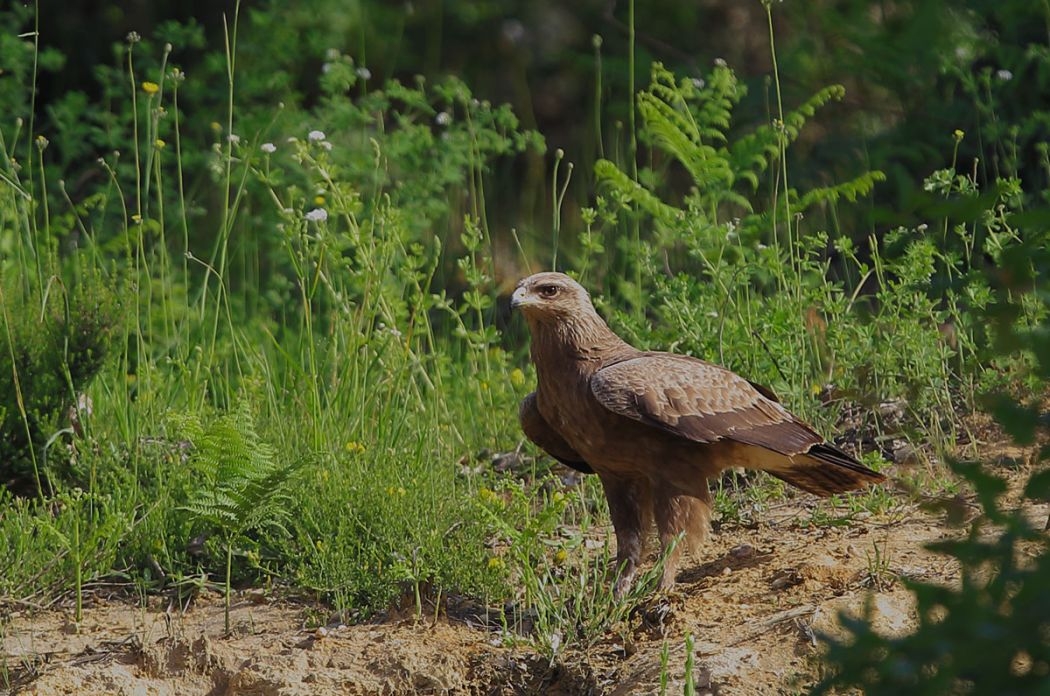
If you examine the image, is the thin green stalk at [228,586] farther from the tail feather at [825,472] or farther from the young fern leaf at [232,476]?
the tail feather at [825,472]

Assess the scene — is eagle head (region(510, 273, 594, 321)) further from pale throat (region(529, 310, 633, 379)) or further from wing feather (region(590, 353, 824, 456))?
wing feather (region(590, 353, 824, 456))

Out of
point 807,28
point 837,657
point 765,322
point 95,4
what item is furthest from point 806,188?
point 837,657

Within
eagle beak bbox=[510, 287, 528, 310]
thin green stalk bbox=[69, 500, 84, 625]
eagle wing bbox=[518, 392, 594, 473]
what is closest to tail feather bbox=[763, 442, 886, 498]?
eagle wing bbox=[518, 392, 594, 473]

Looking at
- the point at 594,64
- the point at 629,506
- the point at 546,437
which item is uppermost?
A: the point at 594,64

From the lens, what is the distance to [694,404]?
4.58 metres

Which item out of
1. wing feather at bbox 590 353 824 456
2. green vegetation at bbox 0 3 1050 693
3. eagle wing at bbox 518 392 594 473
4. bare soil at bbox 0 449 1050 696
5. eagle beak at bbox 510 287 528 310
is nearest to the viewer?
bare soil at bbox 0 449 1050 696

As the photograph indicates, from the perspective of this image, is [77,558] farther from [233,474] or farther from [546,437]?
[546,437]

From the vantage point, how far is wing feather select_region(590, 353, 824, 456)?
4508 mm

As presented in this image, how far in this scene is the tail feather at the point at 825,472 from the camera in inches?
181

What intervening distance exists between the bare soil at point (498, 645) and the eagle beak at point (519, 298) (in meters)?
1.00

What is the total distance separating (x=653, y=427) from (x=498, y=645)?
0.82 m

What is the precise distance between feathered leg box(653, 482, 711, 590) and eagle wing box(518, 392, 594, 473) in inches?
17.8

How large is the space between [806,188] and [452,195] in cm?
210

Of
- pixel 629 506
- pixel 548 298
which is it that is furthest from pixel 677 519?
pixel 548 298
